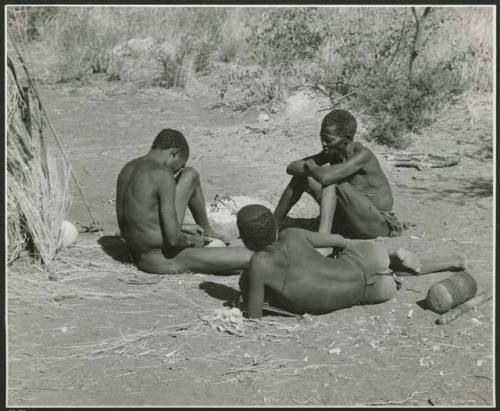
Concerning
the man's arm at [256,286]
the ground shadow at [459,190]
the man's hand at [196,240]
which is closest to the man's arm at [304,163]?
the man's hand at [196,240]

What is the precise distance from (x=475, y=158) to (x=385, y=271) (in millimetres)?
3253

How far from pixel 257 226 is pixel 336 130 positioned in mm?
1533

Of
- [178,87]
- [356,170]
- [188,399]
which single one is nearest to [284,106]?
[178,87]

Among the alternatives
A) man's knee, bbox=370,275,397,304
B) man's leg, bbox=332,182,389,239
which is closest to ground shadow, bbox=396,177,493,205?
man's leg, bbox=332,182,389,239

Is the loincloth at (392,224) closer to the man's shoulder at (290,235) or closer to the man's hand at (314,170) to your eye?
the man's hand at (314,170)

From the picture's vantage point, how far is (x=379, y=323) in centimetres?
441

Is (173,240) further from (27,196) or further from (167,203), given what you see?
(27,196)

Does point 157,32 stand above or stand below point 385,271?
above

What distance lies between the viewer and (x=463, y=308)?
4.45m

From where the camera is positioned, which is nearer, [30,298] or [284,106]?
[30,298]

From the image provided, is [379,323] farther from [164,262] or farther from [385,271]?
[164,262]

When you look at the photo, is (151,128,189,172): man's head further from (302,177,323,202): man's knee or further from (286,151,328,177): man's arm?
(302,177,323,202): man's knee

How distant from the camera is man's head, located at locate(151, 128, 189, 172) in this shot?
507 cm

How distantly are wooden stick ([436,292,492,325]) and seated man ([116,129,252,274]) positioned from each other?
132 centimetres
